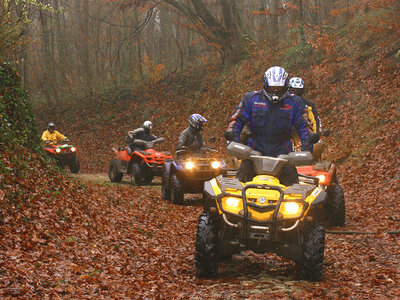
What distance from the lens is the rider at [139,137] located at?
646 inches

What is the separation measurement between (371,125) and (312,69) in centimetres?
657

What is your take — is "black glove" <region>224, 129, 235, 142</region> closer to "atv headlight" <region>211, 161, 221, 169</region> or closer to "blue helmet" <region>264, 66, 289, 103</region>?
"blue helmet" <region>264, 66, 289, 103</region>

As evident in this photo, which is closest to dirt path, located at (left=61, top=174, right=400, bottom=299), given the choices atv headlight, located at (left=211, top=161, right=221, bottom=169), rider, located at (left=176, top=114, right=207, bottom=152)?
atv headlight, located at (left=211, top=161, right=221, bottom=169)

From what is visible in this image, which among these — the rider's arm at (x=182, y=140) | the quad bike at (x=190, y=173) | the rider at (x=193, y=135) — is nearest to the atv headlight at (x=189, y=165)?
the quad bike at (x=190, y=173)

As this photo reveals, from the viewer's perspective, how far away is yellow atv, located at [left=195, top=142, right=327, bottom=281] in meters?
5.72

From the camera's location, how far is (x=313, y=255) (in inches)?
228

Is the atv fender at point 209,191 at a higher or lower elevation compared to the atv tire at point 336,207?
higher

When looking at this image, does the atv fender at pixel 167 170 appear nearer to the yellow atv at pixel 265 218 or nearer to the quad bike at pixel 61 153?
the yellow atv at pixel 265 218

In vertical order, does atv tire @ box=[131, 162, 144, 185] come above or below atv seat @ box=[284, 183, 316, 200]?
below

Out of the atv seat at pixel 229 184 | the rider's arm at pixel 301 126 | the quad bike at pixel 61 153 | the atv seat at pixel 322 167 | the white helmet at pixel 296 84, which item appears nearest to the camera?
the atv seat at pixel 229 184

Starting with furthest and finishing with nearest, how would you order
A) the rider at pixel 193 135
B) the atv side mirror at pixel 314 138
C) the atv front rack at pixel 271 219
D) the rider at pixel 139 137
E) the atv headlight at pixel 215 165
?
the rider at pixel 139 137 → the rider at pixel 193 135 → the atv headlight at pixel 215 165 → the atv side mirror at pixel 314 138 → the atv front rack at pixel 271 219

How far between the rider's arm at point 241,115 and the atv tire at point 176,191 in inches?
228

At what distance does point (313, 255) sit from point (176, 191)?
6864 millimetres

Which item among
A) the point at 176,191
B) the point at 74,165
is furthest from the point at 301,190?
the point at 74,165
